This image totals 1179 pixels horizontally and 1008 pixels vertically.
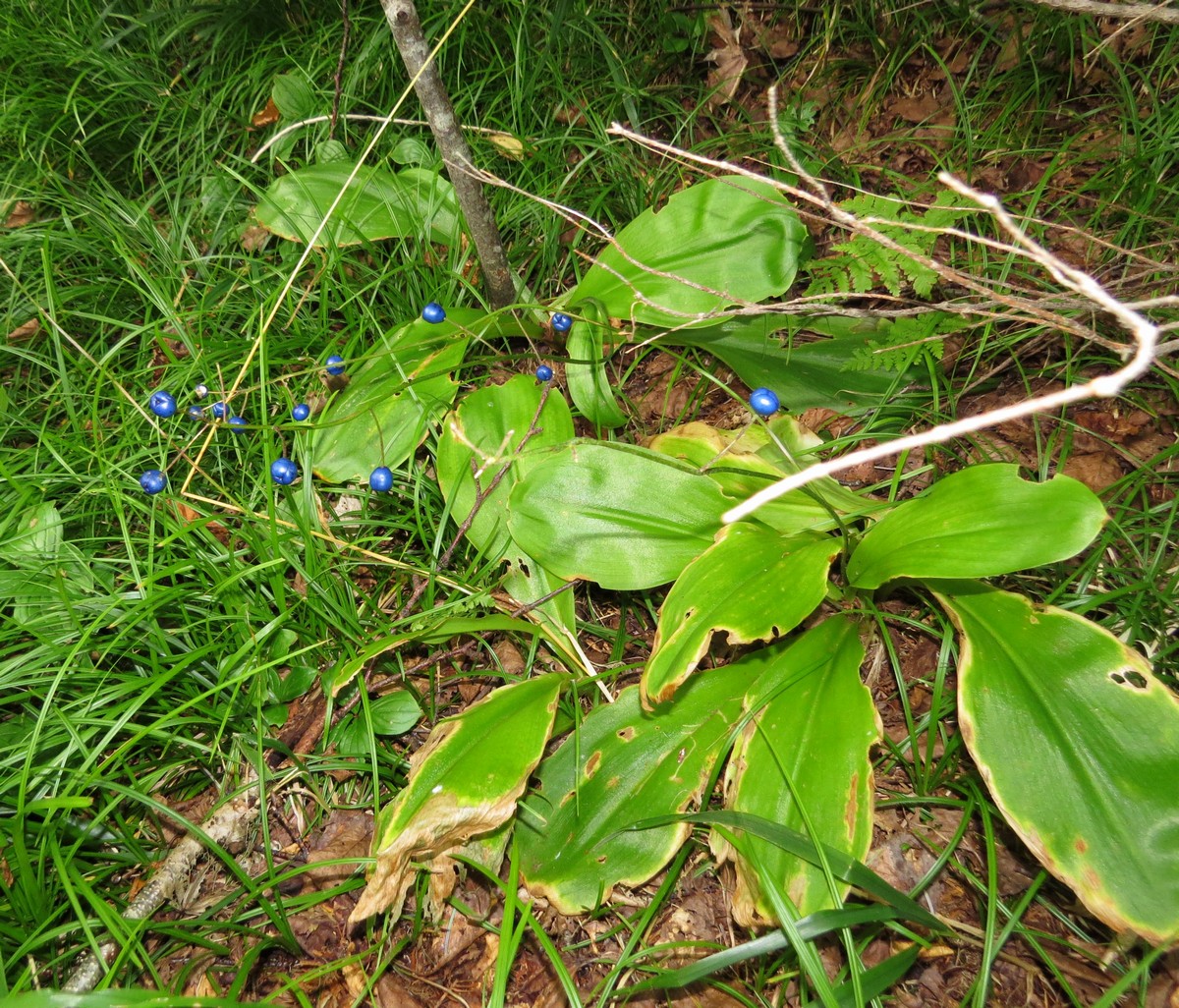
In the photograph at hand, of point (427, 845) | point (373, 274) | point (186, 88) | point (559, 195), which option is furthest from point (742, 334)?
point (186, 88)

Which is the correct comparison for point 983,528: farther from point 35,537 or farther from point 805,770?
point 35,537

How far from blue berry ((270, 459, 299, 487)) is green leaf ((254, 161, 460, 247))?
0.75 meters

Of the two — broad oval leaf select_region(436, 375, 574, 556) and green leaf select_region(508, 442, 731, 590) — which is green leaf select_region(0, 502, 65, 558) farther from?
green leaf select_region(508, 442, 731, 590)

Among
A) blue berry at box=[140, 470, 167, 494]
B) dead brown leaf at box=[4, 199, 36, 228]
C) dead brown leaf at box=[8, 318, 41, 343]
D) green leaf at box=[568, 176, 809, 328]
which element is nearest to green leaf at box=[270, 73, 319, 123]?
dead brown leaf at box=[4, 199, 36, 228]

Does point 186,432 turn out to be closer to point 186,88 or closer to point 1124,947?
point 186,88

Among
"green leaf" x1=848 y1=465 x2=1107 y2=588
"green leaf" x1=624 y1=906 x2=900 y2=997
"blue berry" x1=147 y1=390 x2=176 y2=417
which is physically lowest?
"green leaf" x1=624 y1=906 x2=900 y2=997

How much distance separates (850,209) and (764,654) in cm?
116

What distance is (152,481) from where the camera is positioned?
77.4 inches

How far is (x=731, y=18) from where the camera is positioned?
2924mm

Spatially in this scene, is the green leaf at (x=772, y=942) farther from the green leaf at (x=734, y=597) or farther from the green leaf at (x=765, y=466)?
the green leaf at (x=765, y=466)

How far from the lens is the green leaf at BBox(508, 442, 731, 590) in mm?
1792

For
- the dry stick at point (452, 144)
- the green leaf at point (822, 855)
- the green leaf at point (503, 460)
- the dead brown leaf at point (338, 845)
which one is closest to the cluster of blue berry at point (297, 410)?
the green leaf at point (503, 460)

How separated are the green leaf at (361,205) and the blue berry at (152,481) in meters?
0.81

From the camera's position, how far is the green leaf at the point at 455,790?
1508 millimetres
